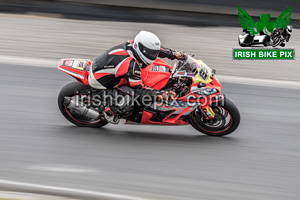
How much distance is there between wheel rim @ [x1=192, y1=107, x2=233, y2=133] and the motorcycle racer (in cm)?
64

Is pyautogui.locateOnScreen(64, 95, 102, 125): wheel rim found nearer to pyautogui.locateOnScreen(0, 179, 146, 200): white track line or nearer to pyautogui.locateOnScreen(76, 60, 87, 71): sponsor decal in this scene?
pyautogui.locateOnScreen(76, 60, 87, 71): sponsor decal

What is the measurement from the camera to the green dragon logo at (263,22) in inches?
453

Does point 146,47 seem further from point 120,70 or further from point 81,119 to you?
point 81,119

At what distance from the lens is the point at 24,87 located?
27.1ft

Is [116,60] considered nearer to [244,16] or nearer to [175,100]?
[175,100]

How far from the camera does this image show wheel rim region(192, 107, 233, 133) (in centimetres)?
634

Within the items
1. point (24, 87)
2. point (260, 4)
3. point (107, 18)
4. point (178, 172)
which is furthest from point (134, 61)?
point (260, 4)

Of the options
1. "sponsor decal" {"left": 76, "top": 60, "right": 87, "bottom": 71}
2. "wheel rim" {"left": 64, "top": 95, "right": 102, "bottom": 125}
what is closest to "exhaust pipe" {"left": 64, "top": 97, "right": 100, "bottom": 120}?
"wheel rim" {"left": 64, "top": 95, "right": 102, "bottom": 125}

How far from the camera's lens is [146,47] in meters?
5.80

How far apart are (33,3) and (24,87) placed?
544 cm

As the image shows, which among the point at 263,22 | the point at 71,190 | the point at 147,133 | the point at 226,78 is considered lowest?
the point at 71,190

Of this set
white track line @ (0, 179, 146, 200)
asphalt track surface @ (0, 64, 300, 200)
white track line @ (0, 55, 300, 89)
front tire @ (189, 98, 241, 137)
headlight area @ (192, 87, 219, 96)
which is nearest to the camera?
white track line @ (0, 179, 146, 200)

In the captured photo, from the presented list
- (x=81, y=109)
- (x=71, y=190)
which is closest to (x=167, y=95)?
(x=81, y=109)

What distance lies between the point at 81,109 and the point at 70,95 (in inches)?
10.3
